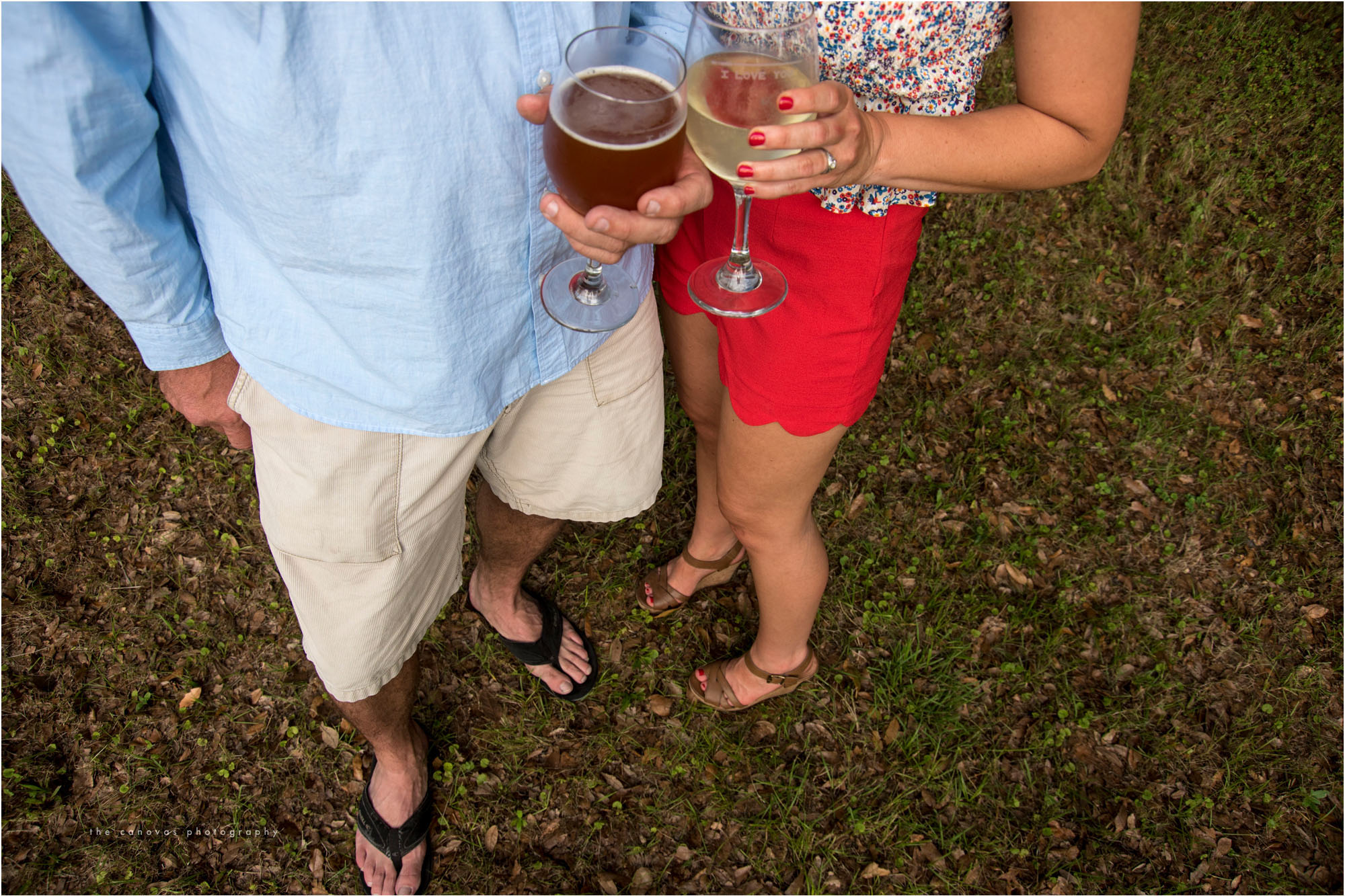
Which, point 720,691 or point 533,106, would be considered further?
point 720,691

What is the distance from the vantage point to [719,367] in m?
2.43

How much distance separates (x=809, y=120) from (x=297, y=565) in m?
1.55

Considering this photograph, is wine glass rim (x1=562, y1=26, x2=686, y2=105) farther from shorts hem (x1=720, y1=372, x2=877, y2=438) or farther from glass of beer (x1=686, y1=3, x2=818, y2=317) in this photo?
shorts hem (x1=720, y1=372, x2=877, y2=438)

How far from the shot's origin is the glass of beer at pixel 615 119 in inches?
55.9

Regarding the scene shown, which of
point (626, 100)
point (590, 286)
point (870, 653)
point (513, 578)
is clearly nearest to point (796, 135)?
point (626, 100)

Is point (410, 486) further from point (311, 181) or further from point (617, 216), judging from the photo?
point (617, 216)

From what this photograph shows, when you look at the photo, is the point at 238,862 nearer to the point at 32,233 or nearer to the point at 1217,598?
the point at 32,233

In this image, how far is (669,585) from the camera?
3.37m

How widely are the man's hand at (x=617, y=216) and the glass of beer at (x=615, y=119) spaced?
2 cm

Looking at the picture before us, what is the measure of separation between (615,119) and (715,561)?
6.99ft

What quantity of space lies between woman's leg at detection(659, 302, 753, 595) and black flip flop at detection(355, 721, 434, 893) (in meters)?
1.20

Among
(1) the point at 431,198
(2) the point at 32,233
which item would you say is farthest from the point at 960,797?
(2) the point at 32,233

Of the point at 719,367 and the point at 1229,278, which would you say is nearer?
the point at 719,367

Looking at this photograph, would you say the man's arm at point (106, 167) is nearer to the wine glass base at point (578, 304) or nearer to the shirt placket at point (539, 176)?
the shirt placket at point (539, 176)
